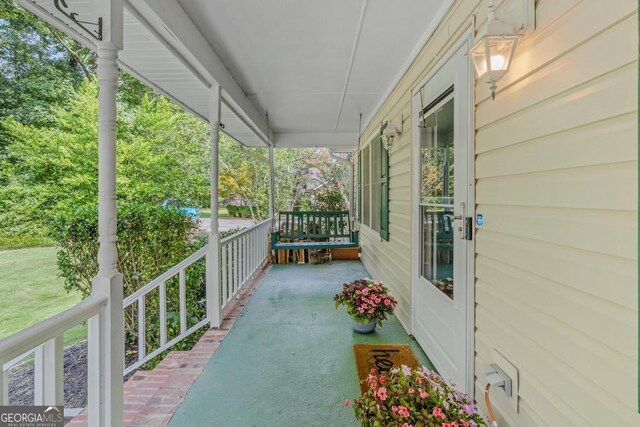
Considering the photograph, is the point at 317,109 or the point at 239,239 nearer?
the point at 239,239

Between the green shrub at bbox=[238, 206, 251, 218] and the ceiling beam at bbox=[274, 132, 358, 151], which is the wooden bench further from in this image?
the green shrub at bbox=[238, 206, 251, 218]

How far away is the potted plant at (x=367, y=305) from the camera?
2961 mm

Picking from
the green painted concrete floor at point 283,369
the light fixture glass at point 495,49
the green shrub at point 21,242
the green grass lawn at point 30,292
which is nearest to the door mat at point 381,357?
the green painted concrete floor at point 283,369

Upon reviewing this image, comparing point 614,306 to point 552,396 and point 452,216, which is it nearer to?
point 552,396

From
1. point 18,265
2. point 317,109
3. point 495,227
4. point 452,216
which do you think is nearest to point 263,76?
point 317,109

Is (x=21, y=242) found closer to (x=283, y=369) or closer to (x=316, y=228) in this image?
(x=316, y=228)

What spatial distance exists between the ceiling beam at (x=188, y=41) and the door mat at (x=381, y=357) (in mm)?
2802

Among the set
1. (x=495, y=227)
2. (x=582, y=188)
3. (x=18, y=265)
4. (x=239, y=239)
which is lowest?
(x=18, y=265)

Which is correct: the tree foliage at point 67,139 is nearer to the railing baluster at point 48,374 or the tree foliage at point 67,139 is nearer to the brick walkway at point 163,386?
the brick walkway at point 163,386

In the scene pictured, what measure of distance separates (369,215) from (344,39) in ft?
11.4

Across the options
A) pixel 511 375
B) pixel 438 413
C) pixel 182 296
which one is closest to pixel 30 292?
pixel 182 296

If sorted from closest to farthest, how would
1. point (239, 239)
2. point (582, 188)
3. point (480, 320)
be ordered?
point (582, 188), point (480, 320), point (239, 239)

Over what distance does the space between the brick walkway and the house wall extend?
192cm

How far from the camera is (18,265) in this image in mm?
7016
